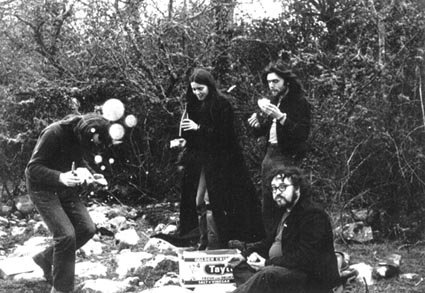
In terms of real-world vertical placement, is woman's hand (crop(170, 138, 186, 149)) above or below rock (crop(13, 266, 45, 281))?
above

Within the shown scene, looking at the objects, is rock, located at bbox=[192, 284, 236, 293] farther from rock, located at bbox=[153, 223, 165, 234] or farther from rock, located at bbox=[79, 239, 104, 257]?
rock, located at bbox=[153, 223, 165, 234]

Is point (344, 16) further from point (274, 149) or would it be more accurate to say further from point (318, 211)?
point (318, 211)

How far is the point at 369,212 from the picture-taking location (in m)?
7.12

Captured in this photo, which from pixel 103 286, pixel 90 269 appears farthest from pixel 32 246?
pixel 103 286

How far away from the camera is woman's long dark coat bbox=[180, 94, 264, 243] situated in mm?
6215

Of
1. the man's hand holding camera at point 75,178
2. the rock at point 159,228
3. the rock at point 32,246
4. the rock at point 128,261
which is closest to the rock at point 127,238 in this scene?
the rock at point 159,228

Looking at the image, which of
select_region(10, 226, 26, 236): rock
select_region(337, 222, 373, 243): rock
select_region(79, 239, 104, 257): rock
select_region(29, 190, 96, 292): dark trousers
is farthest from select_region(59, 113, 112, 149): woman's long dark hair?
select_region(10, 226, 26, 236): rock

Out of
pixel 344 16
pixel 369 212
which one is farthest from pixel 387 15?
pixel 369 212

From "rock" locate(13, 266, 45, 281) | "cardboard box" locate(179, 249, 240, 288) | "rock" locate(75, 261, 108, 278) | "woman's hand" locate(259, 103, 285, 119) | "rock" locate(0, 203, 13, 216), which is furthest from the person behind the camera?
"rock" locate(0, 203, 13, 216)

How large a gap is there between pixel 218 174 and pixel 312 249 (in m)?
2.39

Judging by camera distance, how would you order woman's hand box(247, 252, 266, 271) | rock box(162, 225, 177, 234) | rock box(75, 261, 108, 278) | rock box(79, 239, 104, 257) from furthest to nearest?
rock box(162, 225, 177, 234)
rock box(79, 239, 104, 257)
rock box(75, 261, 108, 278)
woman's hand box(247, 252, 266, 271)

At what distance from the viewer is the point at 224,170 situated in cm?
627

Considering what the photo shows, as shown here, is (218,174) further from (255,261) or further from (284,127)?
(255,261)

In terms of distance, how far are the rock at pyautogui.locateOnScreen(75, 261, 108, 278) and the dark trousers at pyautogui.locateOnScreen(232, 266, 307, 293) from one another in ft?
7.78
